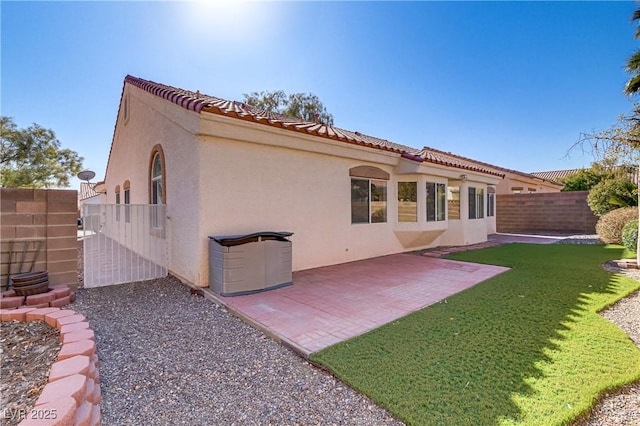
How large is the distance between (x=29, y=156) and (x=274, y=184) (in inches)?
1161

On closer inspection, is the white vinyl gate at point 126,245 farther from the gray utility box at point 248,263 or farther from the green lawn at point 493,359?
the green lawn at point 493,359

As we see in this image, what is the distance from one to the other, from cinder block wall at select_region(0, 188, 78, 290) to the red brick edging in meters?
3.32

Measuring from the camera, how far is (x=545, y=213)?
2505 centimetres

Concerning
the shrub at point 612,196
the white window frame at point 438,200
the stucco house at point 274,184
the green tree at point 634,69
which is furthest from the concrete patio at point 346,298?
the shrub at point 612,196

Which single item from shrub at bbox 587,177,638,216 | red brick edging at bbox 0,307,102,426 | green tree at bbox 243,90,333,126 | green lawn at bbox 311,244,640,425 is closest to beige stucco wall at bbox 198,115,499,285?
red brick edging at bbox 0,307,102,426

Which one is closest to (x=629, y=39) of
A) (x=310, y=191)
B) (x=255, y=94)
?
(x=310, y=191)

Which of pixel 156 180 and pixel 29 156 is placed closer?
pixel 156 180

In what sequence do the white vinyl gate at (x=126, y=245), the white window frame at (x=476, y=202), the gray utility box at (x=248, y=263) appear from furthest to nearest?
1. the white window frame at (x=476, y=202)
2. the white vinyl gate at (x=126, y=245)
3. the gray utility box at (x=248, y=263)

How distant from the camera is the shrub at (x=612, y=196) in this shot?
18.2 meters

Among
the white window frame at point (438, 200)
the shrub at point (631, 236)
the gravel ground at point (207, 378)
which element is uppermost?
the white window frame at point (438, 200)

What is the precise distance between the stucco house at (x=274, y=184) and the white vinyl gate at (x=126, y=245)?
0.44m

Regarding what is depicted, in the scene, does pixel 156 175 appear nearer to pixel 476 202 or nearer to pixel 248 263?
pixel 248 263

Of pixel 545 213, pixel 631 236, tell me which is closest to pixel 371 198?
pixel 631 236

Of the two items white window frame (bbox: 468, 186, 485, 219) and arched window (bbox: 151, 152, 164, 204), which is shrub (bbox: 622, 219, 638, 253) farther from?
arched window (bbox: 151, 152, 164, 204)
